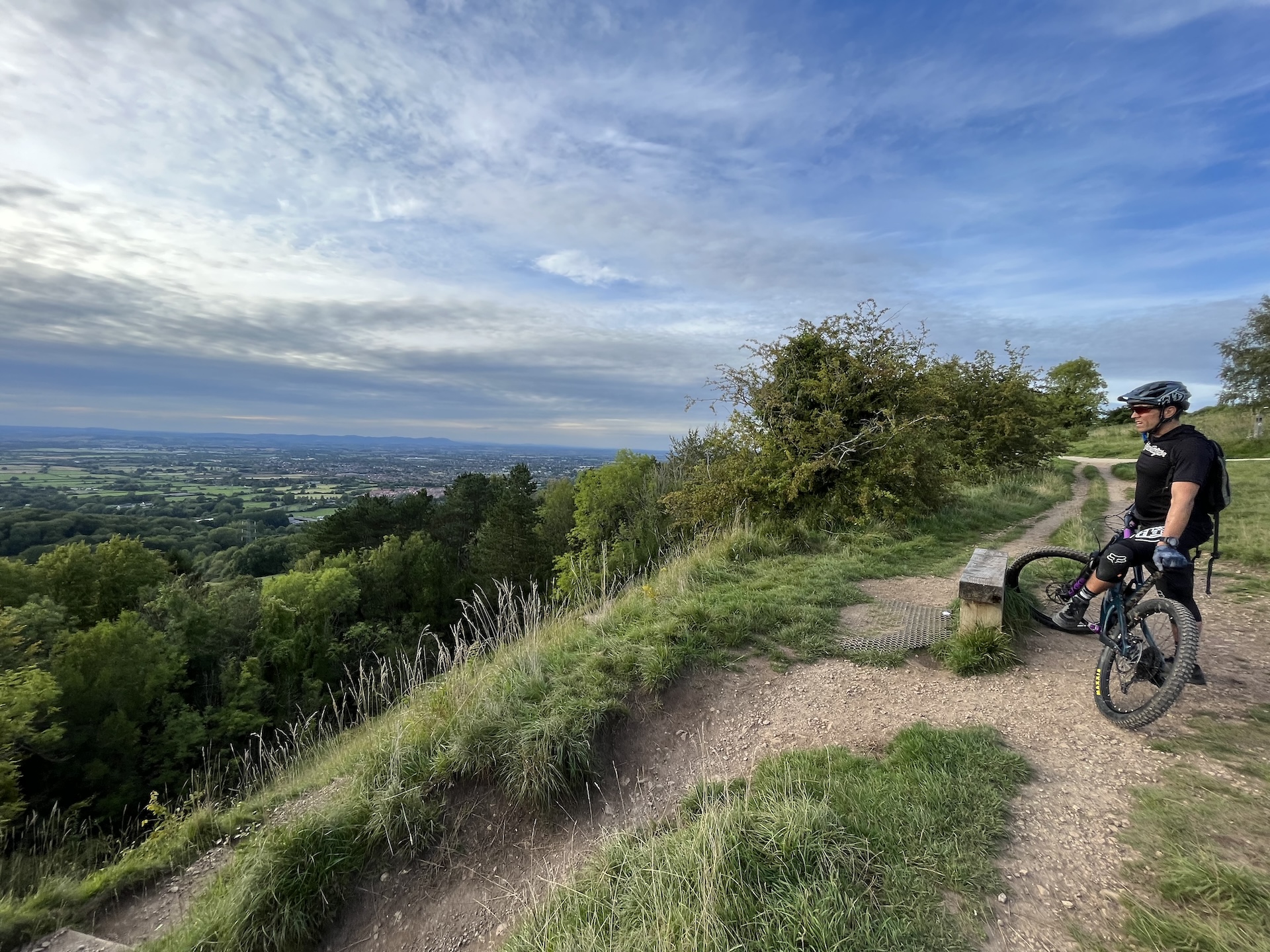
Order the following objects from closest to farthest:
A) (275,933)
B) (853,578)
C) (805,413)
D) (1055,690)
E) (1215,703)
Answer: (275,933)
(1215,703)
(1055,690)
(853,578)
(805,413)

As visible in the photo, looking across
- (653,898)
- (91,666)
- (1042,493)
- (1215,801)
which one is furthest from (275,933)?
(91,666)

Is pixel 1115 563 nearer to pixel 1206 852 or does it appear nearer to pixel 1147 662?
pixel 1147 662

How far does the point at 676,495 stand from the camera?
1077 cm

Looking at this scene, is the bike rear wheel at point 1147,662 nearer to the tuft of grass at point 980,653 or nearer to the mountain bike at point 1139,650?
the mountain bike at point 1139,650

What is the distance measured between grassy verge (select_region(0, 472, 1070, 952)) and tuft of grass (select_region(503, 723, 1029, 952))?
1226mm

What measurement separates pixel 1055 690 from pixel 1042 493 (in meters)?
13.4

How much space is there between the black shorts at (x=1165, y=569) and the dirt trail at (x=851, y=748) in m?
0.85

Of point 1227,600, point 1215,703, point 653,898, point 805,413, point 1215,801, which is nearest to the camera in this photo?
point 653,898

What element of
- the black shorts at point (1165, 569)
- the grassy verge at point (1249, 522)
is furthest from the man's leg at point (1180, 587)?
the grassy verge at point (1249, 522)

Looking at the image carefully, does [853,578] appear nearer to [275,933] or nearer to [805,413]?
[805,413]

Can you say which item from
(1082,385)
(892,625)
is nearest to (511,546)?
(892,625)

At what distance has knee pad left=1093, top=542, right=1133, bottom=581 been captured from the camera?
3807 millimetres

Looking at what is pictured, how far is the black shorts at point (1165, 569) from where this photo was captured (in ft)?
11.6

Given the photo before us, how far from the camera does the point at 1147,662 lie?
3523mm
